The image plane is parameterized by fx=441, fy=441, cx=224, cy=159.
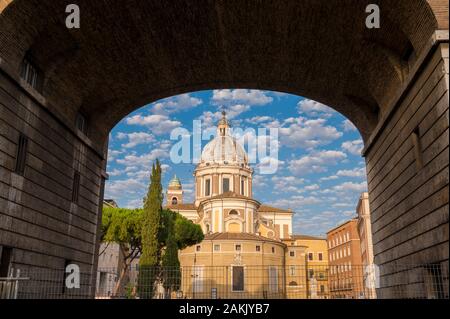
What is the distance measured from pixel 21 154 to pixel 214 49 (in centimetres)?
690

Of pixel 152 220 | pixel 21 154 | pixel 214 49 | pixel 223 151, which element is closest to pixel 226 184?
pixel 223 151

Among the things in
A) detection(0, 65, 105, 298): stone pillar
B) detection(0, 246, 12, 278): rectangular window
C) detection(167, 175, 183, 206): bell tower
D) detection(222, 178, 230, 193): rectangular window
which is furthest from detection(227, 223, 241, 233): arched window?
detection(0, 246, 12, 278): rectangular window

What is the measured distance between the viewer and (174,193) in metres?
89.2

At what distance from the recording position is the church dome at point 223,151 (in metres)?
73.0

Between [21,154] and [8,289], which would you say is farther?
[21,154]

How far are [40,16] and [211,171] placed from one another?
61.1 metres

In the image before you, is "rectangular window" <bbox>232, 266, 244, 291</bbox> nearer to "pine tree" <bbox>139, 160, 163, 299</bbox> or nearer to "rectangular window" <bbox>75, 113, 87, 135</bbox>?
"pine tree" <bbox>139, 160, 163, 299</bbox>

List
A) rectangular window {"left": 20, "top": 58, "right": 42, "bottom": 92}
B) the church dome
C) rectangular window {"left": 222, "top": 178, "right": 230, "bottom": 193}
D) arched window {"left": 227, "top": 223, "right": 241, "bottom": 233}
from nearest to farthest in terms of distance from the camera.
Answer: rectangular window {"left": 20, "top": 58, "right": 42, "bottom": 92} < arched window {"left": 227, "top": 223, "right": 241, "bottom": 233} < rectangular window {"left": 222, "top": 178, "right": 230, "bottom": 193} < the church dome

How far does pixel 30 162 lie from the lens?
12.2 metres

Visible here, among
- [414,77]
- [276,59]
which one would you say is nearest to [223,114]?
[276,59]

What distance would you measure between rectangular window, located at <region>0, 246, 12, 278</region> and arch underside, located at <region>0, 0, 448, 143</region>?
15.2 ft

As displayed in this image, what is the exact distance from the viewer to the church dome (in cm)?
7300

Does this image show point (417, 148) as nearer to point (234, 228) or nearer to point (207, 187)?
point (234, 228)
